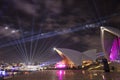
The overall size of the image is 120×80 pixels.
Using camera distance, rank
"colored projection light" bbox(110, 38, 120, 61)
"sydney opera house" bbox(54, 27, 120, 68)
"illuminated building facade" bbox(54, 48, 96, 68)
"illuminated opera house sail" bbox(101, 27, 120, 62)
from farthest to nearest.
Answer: "illuminated building facade" bbox(54, 48, 96, 68), "colored projection light" bbox(110, 38, 120, 61), "sydney opera house" bbox(54, 27, 120, 68), "illuminated opera house sail" bbox(101, 27, 120, 62)


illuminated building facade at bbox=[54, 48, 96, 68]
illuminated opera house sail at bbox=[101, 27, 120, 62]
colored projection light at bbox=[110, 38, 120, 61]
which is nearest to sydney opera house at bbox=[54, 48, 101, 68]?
illuminated building facade at bbox=[54, 48, 96, 68]

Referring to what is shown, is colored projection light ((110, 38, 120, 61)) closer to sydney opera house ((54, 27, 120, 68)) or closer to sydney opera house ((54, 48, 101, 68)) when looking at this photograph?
sydney opera house ((54, 27, 120, 68))

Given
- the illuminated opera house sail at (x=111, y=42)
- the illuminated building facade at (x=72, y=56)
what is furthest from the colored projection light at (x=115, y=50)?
the illuminated building facade at (x=72, y=56)

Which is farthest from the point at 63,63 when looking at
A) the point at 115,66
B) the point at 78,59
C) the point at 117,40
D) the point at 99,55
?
the point at 115,66

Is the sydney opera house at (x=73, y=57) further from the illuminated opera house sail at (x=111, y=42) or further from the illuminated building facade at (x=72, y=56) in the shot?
the illuminated opera house sail at (x=111, y=42)

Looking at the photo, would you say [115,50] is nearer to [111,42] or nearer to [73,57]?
[111,42]

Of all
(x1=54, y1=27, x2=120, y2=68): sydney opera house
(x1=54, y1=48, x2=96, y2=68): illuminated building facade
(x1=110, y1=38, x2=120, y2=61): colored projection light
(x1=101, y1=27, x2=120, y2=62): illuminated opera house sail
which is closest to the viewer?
(x1=101, y1=27, x2=120, y2=62): illuminated opera house sail

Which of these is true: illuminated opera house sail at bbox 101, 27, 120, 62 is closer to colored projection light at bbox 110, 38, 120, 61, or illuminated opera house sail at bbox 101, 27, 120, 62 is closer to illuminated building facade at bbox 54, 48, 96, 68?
colored projection light at bbox 110, 38, 120, 61

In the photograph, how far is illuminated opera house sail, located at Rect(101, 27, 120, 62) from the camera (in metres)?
37.6

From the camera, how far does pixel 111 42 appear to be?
138 feet

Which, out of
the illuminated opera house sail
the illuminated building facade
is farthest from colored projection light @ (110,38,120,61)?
the illuminated building facade

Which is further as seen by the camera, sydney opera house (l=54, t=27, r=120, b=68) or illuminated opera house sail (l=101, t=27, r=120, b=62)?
sydney opera house (l=54, t=27, r=120, b=68)

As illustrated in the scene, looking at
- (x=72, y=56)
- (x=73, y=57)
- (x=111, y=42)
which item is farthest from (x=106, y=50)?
(x=73, y=57)

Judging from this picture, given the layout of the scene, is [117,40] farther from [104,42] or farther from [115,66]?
[115,66]
